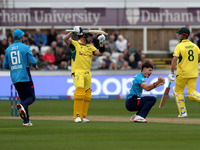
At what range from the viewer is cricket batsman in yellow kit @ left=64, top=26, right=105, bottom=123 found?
13922mm

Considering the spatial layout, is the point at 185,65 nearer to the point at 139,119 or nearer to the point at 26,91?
the point at 139,119

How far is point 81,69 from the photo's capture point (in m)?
14.1

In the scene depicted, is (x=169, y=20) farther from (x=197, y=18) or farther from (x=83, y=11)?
(x=83, y=11)

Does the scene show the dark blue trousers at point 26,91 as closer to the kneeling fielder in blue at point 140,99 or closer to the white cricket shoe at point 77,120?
the white cricket shoe at point 77,120

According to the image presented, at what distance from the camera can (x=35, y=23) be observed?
102ft

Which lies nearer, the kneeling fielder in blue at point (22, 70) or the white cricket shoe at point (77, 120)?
the kneeling fielder in blue at point (22, 70)

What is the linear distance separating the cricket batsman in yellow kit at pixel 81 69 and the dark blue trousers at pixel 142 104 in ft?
3.78

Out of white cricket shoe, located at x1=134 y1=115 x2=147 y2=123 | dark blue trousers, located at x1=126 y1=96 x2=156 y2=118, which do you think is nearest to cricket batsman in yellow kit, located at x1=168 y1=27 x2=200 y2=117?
dark blue trousers, located at x1=126 y1=96 x2=156 y2=118

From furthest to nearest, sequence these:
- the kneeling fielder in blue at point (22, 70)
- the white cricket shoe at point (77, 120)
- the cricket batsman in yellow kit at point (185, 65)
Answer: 1. the cricket batsman in yellow kit at point (185, 65)
2. the white cricket shoe at point (77, 120)
3. the kneeling fielder in blue at point (22, 70)

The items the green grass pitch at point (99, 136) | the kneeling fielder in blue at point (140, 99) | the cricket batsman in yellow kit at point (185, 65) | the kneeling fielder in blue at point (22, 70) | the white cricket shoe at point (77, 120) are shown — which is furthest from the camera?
the cricket batsman in yellow kit at point (185, 65)

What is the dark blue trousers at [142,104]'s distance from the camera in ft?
44.4

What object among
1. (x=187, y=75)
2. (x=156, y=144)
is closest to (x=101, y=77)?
(x=187, y=75)

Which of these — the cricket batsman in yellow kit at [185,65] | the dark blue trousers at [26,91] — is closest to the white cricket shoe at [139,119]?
the cricket batsman in yellow kit at [185,65]

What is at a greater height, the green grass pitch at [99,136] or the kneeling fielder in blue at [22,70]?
the kneeling fielder in blue at [22,70]
